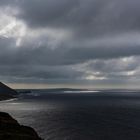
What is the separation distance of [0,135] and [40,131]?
4037 centimetres

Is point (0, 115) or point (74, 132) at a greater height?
point (0, 115)

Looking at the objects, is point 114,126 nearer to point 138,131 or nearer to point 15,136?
point 138,131

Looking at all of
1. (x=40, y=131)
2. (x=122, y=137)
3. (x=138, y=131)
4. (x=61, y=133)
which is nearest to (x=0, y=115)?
(x=40, y=131)

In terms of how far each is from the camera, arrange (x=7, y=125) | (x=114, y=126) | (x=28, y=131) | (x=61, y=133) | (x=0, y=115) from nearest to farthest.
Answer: (x=28, y=131) < (x=7, y=125) < (x=61, y=133) < (x=0, y=115) < (x=114, y=126)

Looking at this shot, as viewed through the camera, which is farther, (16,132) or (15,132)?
(16,132)

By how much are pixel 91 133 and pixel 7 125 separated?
36.9 metres

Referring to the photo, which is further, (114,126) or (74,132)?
(114,126)

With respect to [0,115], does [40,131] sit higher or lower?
lower

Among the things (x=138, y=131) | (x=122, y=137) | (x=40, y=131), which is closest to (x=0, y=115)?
(x=40, y=131)

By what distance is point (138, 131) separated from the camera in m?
111

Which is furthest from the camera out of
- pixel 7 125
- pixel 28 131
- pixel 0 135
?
pixel 7 125

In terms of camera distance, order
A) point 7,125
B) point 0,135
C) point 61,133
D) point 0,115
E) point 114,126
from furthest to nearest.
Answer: point 114,126 < point 0,115 < point 61,133 < point 7,125 < point 0,135

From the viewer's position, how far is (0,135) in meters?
73.2

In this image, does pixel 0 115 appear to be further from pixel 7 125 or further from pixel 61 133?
pixel 61 133
